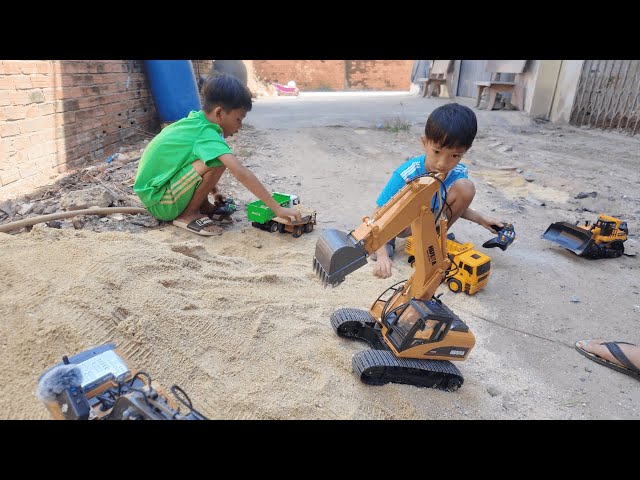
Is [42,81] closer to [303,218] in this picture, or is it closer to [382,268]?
[303,218]

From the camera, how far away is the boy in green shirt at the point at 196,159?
346cm

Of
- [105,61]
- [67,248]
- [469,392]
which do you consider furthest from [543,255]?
[105,61]

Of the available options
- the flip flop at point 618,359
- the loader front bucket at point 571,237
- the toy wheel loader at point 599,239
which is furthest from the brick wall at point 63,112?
the toy wheel loader at point 599,239

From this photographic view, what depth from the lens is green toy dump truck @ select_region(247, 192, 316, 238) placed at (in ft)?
12.4

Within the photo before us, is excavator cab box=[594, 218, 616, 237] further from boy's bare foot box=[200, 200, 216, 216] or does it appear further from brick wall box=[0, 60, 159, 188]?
brick wall box=[0, 60, 159, 188]

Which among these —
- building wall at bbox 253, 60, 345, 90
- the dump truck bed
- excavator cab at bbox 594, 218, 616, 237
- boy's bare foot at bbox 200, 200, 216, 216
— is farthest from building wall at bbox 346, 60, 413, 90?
excavator cab at bbox 594, 218, 616, 237

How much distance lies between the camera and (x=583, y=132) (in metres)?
8.70

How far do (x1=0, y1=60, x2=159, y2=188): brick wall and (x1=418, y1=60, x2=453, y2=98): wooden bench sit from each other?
11234mm

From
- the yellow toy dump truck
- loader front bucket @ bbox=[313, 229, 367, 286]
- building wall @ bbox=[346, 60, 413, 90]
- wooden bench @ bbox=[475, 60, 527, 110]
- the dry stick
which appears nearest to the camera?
loader front bucket @ bbox=[313, 229, 367, 286]

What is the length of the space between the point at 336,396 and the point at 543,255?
8.96 feet

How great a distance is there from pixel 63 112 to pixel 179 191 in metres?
2.43

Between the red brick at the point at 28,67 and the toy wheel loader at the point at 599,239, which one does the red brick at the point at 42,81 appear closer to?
the red brick at the point at 28,67

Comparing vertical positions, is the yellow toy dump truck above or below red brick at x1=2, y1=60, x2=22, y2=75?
below

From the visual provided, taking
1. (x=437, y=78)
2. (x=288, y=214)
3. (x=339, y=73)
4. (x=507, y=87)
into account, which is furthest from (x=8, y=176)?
(x=339, y=73)
